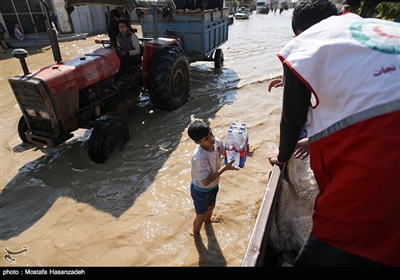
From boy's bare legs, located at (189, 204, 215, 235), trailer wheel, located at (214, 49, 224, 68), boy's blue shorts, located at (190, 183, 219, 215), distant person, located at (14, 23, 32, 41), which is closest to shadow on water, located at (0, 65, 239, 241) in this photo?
boy's bare legs, located at (189, 204, 215, 235)

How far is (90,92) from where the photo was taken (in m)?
4.33

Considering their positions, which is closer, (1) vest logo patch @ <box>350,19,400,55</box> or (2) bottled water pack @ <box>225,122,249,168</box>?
(1) vest logo patch @ <box>350,19,400,55</box>

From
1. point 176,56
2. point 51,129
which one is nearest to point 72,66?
Result: point 51,129

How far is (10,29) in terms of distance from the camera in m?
15.0

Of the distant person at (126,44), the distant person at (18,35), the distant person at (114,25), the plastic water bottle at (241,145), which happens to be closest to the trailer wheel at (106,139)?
the distant person at (126,44)

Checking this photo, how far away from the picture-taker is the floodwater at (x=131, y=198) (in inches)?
108

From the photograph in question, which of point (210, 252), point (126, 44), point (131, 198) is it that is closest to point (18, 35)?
point (126, 44)

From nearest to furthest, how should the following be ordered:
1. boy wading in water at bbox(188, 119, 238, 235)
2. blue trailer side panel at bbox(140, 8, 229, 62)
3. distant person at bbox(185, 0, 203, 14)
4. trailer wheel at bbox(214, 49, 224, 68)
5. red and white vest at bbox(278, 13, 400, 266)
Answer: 1. red and white vest at bbox(278, 13, 400, 266)
2. boy wading in water at bbox(188, 119, 238, 235)
3. blue trailer side panel at bbox(140, 8, 229, 62)
4. distant person at bbox(185, 0, 203, 14)
5. trailer wheel at bbox(214, 49, 224, 68)

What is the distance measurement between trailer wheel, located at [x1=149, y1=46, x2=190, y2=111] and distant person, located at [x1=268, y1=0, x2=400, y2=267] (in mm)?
4046

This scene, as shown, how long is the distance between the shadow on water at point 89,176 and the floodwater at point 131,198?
0.05ft

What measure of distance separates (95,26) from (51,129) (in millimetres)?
17591

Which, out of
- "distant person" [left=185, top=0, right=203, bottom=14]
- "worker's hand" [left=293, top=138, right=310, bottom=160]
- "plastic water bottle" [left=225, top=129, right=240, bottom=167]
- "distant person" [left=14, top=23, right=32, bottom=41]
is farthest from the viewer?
"distant person" [left=14, top=23, right=32, bottom=41]

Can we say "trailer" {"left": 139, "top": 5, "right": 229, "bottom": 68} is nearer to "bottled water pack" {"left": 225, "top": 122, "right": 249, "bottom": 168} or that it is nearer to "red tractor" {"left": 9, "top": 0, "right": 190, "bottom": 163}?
"red tractor" {"left": 9, "top": 0, "right": 190, "bottom": 163}

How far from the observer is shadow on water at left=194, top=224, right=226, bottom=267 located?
8.66 ft
